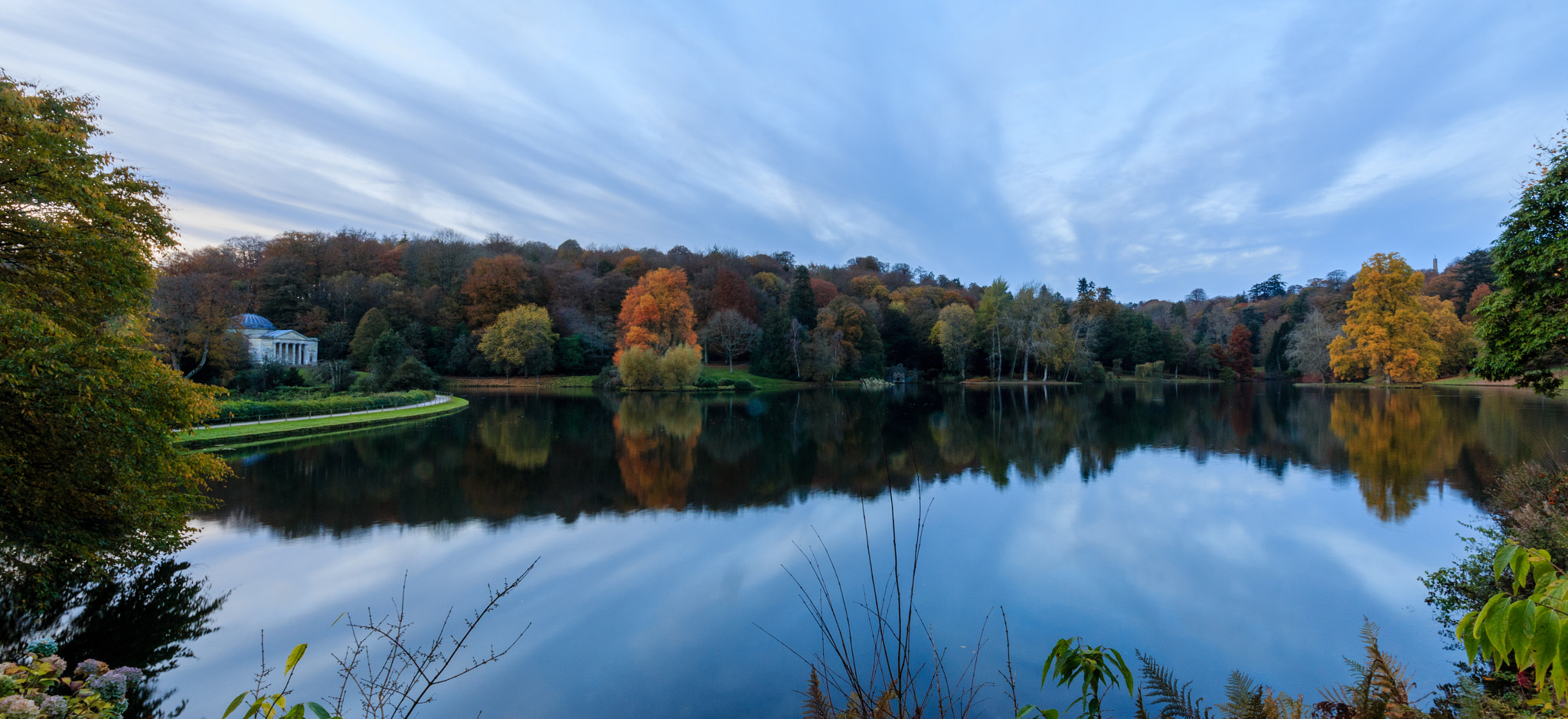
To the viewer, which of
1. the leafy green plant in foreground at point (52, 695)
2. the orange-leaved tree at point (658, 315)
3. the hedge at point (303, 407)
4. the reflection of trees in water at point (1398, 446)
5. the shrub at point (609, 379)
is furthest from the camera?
the orange-leaved tree at point (658, 315)

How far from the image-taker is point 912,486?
42.2ft

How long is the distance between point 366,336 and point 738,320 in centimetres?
2582

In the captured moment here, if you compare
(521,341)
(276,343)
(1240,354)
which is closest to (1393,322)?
(1240,354)

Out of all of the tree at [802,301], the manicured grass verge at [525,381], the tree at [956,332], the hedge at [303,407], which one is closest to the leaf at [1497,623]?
the hedge at [303,407]

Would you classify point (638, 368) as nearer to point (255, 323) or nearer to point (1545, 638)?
point (255, 323)

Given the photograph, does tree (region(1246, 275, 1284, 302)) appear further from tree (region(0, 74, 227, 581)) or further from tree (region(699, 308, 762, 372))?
tree (region(0, 74, 227, 581))

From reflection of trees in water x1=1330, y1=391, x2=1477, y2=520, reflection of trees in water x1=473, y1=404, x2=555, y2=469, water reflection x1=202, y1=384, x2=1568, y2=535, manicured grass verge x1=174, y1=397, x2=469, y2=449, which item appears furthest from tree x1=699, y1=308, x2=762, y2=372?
reflection of trees in water x1=1330, y1=391, x2=1477, y2=520

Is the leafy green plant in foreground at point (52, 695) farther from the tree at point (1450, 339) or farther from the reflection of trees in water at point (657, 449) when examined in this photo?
the tree at point (1450, 339)

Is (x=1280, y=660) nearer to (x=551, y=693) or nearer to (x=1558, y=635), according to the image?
(x=1558, y=635)

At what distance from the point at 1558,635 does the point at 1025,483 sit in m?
12.2

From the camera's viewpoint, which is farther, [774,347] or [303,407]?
[774,347]

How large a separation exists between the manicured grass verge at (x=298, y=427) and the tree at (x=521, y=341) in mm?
18218

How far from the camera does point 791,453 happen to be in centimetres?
1650

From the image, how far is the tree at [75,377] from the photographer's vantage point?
18.7ft
